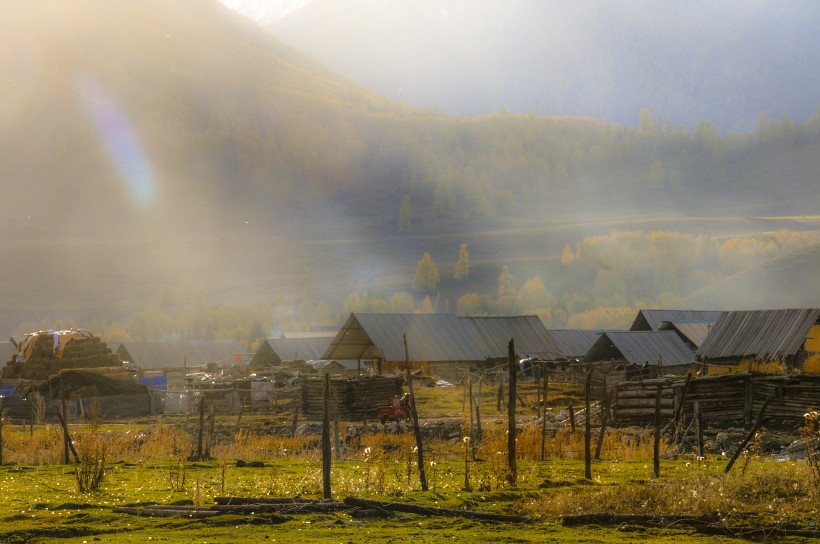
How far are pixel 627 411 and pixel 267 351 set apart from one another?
198 feet

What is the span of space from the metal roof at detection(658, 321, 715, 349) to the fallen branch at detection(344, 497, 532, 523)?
71.7 meters

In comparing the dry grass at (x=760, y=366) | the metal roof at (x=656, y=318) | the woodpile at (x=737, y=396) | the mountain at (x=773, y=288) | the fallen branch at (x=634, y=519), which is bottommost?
the fallen branch at (x=634, y=519)

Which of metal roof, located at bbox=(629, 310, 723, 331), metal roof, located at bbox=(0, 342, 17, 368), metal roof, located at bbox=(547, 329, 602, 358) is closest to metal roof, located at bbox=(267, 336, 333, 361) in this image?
metal roof, located at bbox=(547, 329, 602, 358)

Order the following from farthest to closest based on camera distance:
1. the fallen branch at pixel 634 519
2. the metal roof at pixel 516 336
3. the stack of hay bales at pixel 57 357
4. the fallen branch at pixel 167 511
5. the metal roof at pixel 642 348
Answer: the metal roof at pixel 516 336
the metal roof at pixel 642 348
the stack of hay bales at pixel 57 357
the fallen branch at pixel 167 511
the fallen branch at pixel 634 519

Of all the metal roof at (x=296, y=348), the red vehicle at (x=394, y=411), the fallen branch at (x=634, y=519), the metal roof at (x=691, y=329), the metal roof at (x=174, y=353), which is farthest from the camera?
the metal roof at (x=174, y=353)

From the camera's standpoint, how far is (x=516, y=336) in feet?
281

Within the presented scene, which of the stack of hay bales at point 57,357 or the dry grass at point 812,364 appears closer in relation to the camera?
the dry grass at point 812,364

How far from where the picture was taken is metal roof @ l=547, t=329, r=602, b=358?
101 metres

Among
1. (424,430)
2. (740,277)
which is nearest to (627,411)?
(424,430)

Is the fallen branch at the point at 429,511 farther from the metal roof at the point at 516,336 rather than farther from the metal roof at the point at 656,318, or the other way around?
the metal roof at the point at 656,318

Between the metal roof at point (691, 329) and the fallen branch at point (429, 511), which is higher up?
the metal roof at point (691, 329)

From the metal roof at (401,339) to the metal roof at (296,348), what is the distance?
56.4 feet

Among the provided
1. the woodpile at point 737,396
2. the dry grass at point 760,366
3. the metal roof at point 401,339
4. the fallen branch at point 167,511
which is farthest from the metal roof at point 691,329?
the fallen branch at point 167,511

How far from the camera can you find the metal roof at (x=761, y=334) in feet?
184
